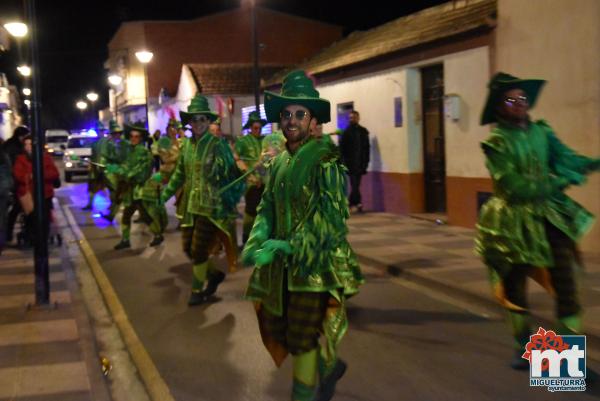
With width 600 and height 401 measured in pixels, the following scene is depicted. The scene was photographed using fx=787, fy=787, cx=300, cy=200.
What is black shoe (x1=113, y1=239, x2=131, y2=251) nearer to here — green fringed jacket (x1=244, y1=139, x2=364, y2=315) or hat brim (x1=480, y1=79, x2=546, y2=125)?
hat brim (x1=480, y1=79, x2=546, y2=125)

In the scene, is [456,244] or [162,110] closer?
[456,244]

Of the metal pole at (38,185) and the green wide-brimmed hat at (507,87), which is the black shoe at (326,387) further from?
the metal pole at (38,185)

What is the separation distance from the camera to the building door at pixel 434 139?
14.2 meters

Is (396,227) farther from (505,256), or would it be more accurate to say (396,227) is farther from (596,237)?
(505,256)

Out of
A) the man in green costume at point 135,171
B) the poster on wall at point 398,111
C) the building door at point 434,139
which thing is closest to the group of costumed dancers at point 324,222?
the man in green costume at point 135,171

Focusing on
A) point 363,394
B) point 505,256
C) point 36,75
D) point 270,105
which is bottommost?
point 363,394

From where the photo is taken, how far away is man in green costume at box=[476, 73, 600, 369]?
520 centimetres

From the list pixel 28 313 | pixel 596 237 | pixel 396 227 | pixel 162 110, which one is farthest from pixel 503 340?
pixel 162 110

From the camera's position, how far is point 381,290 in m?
8.87

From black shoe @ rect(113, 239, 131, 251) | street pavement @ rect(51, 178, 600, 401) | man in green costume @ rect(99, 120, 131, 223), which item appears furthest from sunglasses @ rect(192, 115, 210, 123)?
black shoe @ rect(113, 239, 131, 251)

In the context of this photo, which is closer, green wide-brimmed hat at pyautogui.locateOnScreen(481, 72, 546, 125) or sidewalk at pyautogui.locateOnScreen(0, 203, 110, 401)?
green wide-brimmed hat at pyautogui.locateOnScreen(481, 72, 546, 125)

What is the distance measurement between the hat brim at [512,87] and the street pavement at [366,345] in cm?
188

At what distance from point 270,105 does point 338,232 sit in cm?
79

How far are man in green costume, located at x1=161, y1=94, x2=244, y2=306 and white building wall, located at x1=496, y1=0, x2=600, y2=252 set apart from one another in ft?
15.1
